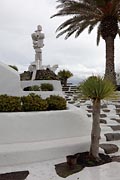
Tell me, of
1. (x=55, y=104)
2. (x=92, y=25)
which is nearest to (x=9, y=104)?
(x=55, y=104)

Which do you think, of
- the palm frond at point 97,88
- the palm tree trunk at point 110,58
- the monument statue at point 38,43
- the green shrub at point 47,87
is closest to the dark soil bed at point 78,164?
the palm frond at point 97,88

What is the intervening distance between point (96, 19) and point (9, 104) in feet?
33.5

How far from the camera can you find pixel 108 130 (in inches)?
266

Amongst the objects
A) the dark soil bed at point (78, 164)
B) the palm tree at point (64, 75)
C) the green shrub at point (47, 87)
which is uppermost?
the palm tree at point (64, 75)

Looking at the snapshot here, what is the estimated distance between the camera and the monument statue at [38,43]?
16.3 m

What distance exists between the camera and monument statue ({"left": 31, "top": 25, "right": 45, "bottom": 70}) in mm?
16297

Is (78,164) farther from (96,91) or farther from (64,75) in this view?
(64,75)

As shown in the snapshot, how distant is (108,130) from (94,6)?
27.4 ft

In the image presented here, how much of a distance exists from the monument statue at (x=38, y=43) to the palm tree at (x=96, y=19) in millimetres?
1618

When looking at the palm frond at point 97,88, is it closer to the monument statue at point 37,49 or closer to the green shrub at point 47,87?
the green shrub at point 47,87

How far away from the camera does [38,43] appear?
1656cm

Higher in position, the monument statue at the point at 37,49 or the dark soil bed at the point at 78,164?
the monument statue at the point at 37,49

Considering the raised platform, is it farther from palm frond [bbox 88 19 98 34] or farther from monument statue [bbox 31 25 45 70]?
monument statue [bbox 31 25 45 70]

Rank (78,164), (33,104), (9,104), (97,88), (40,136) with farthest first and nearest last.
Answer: (33,104) → (9,104) → (40,136) → (78,164) → (97,88)
